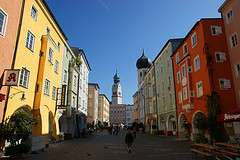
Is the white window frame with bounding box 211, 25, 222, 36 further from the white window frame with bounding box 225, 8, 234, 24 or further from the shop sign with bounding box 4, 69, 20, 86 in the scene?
the shop sign with bounding box 4, 69, 20, 86

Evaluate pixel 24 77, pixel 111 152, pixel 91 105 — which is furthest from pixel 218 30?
pixel 91 105

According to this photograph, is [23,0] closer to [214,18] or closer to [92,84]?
[214,18]

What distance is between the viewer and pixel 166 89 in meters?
32.8

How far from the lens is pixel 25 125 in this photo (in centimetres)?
1112

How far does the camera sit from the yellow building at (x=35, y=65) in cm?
1298

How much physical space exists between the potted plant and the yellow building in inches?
27.5

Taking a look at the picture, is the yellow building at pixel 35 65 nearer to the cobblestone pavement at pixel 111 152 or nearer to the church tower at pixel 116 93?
the cobblestone pavement at pixel 111 152

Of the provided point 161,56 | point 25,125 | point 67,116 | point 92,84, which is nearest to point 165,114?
point 161,56

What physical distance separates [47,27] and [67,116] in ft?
38.3

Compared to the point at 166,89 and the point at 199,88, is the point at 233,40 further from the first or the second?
the point at 166,89

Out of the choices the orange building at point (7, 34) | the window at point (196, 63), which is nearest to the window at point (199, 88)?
the window at point (196, 63)

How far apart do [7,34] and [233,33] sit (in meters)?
19.9

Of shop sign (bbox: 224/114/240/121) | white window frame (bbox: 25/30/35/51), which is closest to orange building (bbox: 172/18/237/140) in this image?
shop sign (bbox: 224/114/240/121)

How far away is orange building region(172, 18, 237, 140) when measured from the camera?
18.2 m
